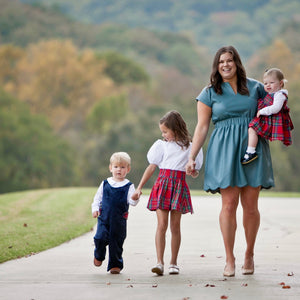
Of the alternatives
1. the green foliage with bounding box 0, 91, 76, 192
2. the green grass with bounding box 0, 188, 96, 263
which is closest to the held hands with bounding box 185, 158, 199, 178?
the green grass with bounding box 0, 188, 96, 263

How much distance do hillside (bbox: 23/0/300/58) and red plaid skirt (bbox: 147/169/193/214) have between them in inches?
2789

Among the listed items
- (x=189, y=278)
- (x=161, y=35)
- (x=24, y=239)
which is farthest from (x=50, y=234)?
(x=161, y=35)

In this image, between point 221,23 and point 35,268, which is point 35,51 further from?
point 35,268

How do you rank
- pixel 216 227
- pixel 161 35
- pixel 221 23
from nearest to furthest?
pixel 216 227 → pixel 161 35 → pixel 221 23

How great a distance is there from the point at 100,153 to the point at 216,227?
36215 millimetres

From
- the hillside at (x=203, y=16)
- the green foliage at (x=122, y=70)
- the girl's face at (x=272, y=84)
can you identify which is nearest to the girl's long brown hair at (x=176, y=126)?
the girl's face at (x=272, y=84)

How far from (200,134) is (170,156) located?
0.37 m

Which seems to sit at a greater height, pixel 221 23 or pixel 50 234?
pixel 221 23

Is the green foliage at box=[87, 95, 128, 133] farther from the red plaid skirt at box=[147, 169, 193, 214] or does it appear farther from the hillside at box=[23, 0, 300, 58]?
the red plaid skirt at box=[147, 169, 193, 214]

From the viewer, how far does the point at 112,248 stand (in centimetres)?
580

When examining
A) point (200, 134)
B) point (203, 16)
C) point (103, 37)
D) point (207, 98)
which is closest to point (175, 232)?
point (200, 134)

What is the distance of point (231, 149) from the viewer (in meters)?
5.57

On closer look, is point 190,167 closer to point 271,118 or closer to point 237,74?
point 271,118

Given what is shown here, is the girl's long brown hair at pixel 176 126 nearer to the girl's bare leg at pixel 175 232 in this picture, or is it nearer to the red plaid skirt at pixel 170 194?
the red plaid skirt at pixel 170 194
